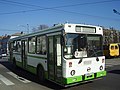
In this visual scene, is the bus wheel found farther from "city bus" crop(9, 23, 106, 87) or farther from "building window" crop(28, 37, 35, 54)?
"building window" crop(28, 37, 35, 54)

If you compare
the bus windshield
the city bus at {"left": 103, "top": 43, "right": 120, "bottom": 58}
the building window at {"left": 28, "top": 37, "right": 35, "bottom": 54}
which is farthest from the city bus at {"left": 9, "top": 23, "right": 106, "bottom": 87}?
the city bus at {"left": 103, "top": 43, "right": 120, "bottom": 58}

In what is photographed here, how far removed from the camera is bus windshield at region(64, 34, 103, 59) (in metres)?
9.45

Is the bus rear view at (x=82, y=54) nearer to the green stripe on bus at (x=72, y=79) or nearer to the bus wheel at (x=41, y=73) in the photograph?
the green stripe on bus at (x=72, y=79)

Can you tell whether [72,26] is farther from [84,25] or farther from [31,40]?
[31,40]

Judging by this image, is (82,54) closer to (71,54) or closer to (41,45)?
(71,54)

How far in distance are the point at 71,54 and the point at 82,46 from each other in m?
0.83

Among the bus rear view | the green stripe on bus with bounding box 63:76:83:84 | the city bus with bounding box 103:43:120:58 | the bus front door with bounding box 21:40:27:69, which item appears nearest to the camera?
the green stripe on bus with bounding box 63:76:83:84

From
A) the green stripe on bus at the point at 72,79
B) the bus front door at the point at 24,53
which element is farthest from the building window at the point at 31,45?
the green stripe on bus at the point at 72,79

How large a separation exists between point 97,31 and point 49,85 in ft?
12.2

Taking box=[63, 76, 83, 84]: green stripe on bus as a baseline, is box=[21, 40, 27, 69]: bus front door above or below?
above

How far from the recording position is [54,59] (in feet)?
33.9

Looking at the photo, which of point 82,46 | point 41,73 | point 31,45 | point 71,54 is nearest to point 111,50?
point 31,45

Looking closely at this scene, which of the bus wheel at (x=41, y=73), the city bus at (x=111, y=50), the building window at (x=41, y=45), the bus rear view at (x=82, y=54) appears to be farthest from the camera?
the city bus at (x=111, y=50)

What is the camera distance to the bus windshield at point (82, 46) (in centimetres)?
945
